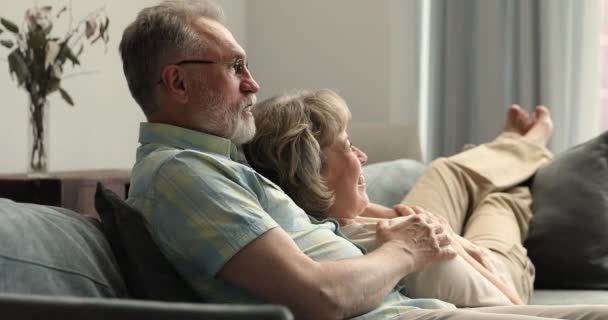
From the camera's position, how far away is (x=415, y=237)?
5.86 feet

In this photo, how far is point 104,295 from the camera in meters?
→ 1.38

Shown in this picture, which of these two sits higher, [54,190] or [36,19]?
[36,19]

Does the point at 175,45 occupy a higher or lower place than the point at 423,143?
higher

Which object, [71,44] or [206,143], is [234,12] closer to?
[71,44]

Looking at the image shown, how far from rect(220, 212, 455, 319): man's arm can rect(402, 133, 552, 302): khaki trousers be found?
99 centimetres

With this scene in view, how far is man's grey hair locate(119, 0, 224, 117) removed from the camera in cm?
173

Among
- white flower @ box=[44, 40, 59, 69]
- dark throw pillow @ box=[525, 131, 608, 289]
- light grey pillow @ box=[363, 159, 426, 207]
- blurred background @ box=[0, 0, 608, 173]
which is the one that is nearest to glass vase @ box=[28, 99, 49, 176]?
white flower @ box=[44, 40, 59, 69]

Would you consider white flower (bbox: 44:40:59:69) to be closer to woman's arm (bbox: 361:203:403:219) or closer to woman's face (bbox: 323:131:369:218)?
woman's arm (bbox: 361:203:403:219)

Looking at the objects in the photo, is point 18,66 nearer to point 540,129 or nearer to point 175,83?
point 175,83

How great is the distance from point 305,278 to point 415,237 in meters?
0.37

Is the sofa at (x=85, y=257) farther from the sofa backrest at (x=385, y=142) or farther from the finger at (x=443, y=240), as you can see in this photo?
the sofa backrest at (x=385, y=142)

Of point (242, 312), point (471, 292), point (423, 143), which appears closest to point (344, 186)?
point (471, 292)

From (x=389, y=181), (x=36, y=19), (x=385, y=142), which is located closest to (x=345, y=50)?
(x=385, y=142)

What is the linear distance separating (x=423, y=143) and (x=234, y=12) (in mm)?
1181
